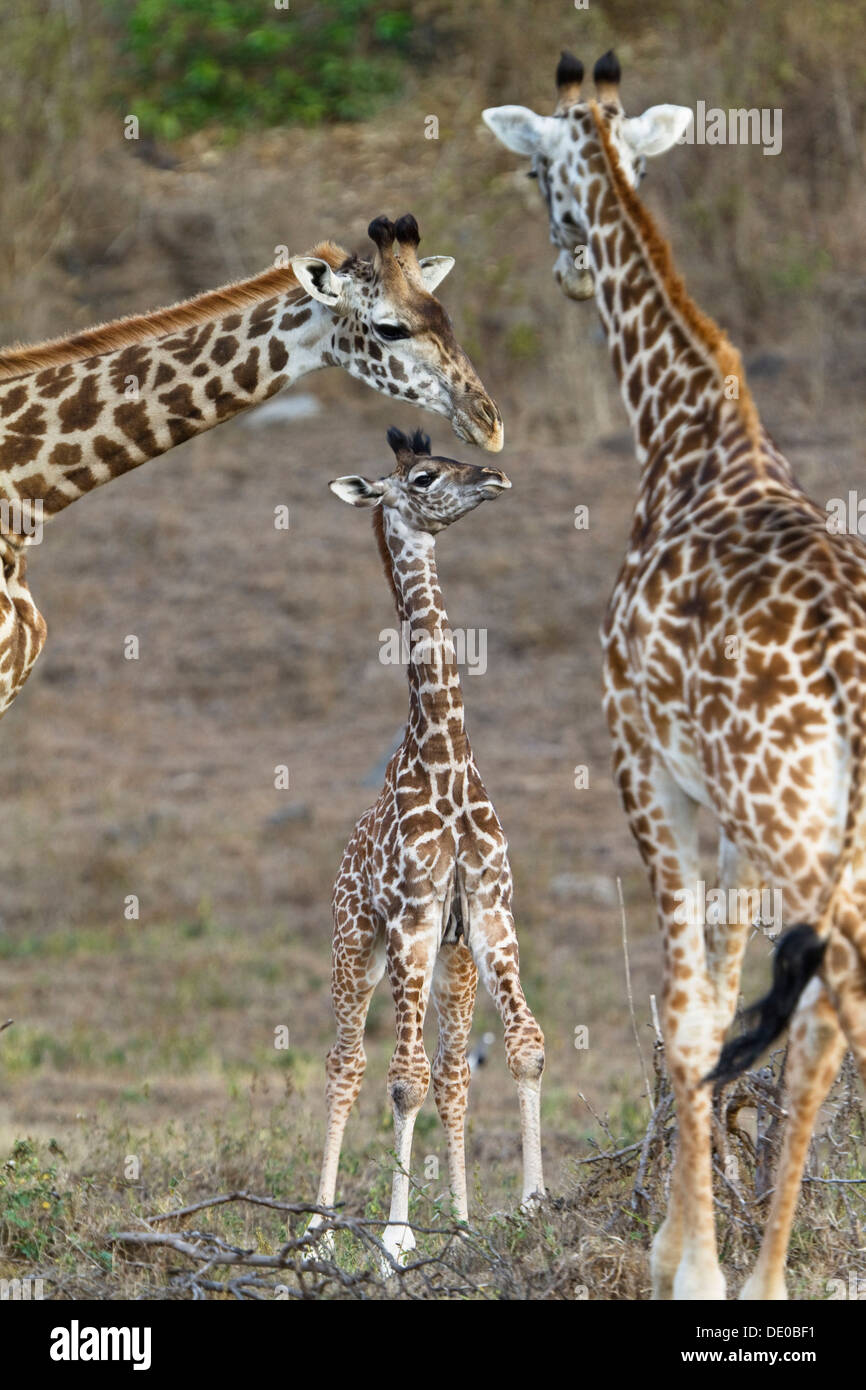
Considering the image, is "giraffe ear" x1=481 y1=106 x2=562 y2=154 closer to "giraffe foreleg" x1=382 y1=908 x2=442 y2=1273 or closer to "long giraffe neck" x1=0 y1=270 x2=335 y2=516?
"long giraffe neck" x1=0 y1=270 x2=335 y2=516

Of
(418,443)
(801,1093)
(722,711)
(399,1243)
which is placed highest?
(418,443)

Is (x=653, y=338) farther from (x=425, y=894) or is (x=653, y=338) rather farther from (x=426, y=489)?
(x=425, y=894)

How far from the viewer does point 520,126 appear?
6594 millimetres

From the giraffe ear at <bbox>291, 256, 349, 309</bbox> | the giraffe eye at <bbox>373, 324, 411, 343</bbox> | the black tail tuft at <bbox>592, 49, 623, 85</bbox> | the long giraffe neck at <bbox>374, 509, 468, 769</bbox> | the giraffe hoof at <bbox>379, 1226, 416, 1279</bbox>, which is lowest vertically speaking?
the giraffe hoof at <bbox>379, 1226, 416, 1279</bbox>

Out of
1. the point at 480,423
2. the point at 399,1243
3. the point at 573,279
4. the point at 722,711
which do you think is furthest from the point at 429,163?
the point at 722,711

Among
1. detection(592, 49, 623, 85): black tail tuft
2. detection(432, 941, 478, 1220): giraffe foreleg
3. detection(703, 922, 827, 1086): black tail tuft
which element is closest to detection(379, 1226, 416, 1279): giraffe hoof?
detection(432, 941, 478, 1220): giraffe foreleg

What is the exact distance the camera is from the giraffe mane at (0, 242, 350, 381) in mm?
7453

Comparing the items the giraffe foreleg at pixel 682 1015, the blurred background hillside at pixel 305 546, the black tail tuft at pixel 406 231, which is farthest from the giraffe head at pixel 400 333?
the blurred background hillside at pixel 305 546

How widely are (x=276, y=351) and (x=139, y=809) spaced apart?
845 cm

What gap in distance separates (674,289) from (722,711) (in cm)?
157

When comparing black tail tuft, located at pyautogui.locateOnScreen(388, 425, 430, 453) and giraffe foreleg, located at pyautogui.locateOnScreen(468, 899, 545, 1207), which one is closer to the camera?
giraffe foreleg, located at pyautogui.locateOnScreen(468, 899, 545, 1207)

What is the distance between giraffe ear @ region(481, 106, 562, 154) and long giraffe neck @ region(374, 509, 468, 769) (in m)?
1.41

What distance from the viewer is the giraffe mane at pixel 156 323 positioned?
7.45m
